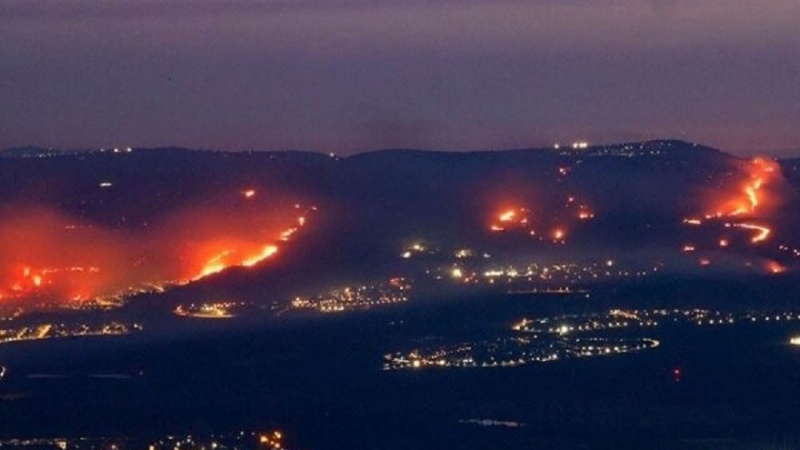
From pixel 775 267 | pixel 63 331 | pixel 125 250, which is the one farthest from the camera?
pixel 125 250

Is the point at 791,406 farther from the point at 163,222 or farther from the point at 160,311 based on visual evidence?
the point at 163,222

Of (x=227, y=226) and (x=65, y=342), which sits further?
(x=227, y=226)

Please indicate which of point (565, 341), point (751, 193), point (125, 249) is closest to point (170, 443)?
point (565, 341)

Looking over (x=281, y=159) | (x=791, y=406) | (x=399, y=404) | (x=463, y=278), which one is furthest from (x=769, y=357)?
(x=281, y=159)

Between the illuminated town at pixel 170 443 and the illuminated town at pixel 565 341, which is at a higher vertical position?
the illuminated town at pixel 565 341

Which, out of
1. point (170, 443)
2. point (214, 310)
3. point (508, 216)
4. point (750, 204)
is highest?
point (750, 204)

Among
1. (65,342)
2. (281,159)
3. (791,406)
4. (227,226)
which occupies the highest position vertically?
(281,159)

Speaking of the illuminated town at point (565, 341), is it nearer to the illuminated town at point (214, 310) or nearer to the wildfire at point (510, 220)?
the illuminated town at point (214, 310)

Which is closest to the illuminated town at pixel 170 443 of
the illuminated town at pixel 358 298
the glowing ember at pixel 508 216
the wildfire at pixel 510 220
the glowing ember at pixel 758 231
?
the illuminated town at pixel 358 298

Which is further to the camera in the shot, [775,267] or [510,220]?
[510,220]

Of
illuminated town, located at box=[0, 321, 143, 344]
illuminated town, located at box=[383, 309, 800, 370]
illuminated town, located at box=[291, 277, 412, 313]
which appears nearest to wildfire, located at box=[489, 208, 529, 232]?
illuminated town, located at box=[291, 277, 412, 313]

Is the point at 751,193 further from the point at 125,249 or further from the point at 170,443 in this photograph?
the point at 170,443
